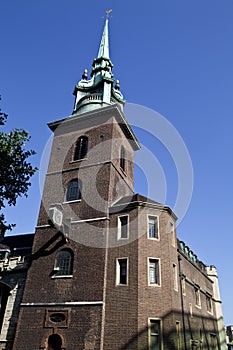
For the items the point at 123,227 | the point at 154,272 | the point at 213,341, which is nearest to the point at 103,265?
the point at 123,227

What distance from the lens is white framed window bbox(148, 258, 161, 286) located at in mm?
20406

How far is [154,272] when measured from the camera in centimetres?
2081

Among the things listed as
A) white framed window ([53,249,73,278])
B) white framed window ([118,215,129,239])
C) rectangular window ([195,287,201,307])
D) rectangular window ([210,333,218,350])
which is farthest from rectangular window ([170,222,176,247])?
rectangular window ([210,333,218,350])

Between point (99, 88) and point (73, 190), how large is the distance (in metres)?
13.2

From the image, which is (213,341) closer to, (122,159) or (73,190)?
(122,159)

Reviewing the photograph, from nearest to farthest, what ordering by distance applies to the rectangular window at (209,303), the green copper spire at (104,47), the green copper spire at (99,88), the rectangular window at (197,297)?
the rectangular window at (197,297)
the green copper spire at (99,88)
the rectangular window at (209,303)
the green copper spire at (104,47)

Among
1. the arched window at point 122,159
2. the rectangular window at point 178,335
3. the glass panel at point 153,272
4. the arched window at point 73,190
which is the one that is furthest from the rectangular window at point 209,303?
the arched window at point 73,190

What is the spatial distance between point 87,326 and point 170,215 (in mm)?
10076

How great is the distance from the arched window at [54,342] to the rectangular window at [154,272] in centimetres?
686

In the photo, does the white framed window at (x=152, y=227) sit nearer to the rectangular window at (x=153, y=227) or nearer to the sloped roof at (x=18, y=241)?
the rectangular window at (x=153, y=227)

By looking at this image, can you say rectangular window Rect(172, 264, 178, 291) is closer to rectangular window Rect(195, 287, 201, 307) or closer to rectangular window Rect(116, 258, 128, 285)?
rectangular window Rect(116, 258, 128, 285)

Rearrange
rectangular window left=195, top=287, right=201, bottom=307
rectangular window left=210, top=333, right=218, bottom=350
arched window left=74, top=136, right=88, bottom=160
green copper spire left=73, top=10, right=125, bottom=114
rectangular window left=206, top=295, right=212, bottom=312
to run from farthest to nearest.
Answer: rectangular window left=206, top=295, right=212, bottom=312 < green copper spire left=73, top=10, right=125, bottom=114 < rectangular window left=210, top=333, right=218, bottom=350 < rectangular window left=195, top=287, right=201, bottom=307 < arched window left=74, top=136, right=88, bottom=160

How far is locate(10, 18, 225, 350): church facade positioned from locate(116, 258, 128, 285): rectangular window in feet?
0.21

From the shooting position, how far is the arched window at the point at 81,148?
28516 millimetres
